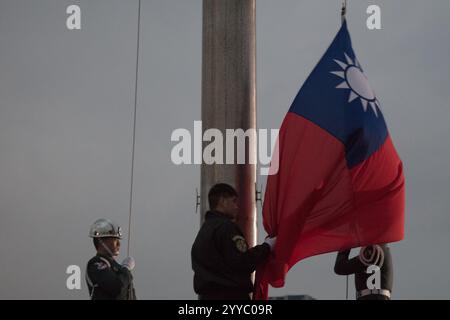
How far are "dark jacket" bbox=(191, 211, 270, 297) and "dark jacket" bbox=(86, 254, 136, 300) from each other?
106 centimetres

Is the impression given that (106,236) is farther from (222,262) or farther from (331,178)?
(331,178)

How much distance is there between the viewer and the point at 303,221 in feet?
35.2

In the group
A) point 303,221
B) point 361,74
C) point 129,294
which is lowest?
point 129,294

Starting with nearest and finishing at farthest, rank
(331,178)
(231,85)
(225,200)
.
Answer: (225,200) < (331,178) < (231,85)

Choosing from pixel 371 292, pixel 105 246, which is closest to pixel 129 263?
pixel 105 246

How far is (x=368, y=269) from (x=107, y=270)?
2675mm

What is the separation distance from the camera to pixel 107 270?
10578 millimetres

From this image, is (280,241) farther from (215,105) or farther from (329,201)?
(215,105)

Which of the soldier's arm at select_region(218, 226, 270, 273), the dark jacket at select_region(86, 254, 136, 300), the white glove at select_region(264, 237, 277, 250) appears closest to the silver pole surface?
the white glove at select_region(264, 237, 277, 250)

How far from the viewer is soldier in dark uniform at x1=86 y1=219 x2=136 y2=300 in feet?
34.6

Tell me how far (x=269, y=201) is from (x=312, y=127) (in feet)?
3.08

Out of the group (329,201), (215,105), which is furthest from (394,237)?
(215,105)

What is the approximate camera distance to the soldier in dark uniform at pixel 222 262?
31.9 ft

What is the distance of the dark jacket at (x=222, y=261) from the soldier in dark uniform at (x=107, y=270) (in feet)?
3.53
